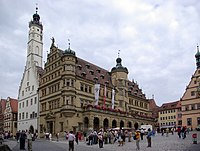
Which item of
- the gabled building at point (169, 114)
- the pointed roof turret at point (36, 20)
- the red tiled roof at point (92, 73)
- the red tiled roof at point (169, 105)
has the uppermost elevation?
the pointed roof turret at point (36, 20)

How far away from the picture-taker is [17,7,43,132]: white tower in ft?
219

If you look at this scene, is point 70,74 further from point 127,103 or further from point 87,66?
point 127,103

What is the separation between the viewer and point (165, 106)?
356 ft

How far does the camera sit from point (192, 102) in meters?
69.5

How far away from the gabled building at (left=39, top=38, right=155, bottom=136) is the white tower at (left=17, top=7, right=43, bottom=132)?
313 centimetres

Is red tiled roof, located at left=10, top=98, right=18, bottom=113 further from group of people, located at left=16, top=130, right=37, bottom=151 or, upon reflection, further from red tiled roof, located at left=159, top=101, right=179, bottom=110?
group of people, located at left=16, top=130, right=37, bottom=151

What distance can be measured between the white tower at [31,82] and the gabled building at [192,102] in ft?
117

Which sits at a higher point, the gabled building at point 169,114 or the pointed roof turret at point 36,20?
the pointed roof turret at point 36,20

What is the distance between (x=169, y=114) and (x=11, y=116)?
5537 cm

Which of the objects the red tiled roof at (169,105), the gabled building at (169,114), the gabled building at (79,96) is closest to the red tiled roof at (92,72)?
the gabled building at (79,96)

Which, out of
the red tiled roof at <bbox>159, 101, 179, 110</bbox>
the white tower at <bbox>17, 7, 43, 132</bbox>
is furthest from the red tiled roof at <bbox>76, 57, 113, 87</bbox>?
the red tiled roof at <bbox>159, 101, 179, 110</bbox>

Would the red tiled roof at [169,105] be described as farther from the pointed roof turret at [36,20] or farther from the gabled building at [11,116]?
the pointed roof turret at [36,20]

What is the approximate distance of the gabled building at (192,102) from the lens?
68062 millimetres

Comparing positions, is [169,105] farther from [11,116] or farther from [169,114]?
[11,116]
